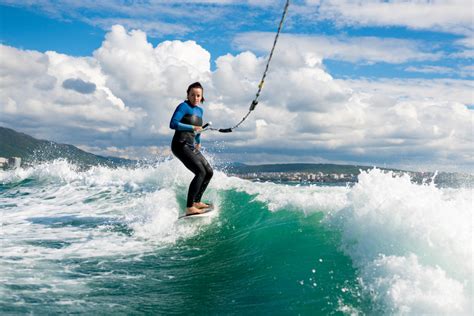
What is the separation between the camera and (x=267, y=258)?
29.3 feet

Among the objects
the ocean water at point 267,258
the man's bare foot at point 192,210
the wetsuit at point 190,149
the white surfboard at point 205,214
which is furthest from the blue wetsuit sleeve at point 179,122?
the ocean water at point 267,258

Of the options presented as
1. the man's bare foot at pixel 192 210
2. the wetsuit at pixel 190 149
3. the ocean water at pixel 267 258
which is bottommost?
the ocean water at pixel 267 258

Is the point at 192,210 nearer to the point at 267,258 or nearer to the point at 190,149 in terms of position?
the point at 190,149

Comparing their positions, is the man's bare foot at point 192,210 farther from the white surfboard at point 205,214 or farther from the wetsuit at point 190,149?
the wetsuit at point 190,149

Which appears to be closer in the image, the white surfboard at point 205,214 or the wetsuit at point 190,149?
the wetsuit at point 190,149

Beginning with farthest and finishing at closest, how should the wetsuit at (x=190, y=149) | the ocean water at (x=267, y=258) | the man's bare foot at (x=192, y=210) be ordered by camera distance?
the man's bare foot at (x=192, y=210) < the wetsuit at (x=190, y=149) < the ocean water at (x=267, y=258)

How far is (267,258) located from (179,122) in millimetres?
3944

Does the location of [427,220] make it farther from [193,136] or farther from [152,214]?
[152,214]

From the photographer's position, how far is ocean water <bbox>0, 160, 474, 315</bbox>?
6195 mm

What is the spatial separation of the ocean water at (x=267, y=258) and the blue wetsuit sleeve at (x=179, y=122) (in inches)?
102

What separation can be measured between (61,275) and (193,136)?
15.3 feet

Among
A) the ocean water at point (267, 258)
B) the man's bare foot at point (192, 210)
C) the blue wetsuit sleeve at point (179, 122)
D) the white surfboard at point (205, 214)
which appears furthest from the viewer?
the white surfboard at point (205, 214)

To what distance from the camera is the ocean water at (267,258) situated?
620 centimetres

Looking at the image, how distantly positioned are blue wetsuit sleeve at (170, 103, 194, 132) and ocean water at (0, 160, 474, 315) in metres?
2.60
